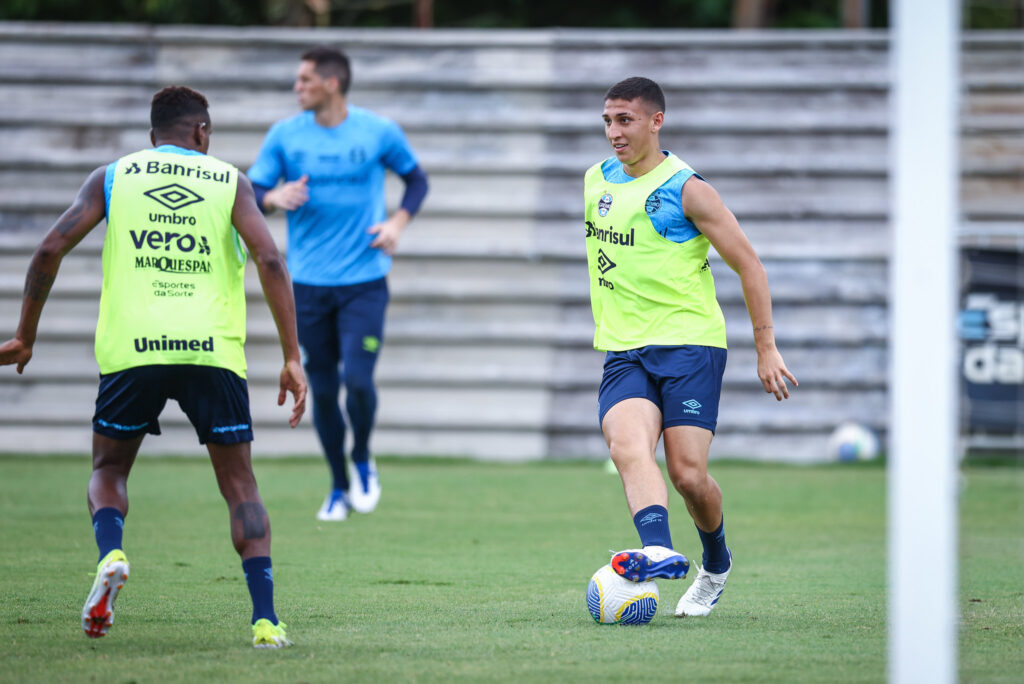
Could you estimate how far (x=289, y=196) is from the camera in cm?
794

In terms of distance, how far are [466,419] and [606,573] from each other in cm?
811

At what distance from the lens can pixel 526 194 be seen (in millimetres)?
13070

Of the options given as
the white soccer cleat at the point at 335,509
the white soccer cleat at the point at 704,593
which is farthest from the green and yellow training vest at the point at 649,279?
the white soccer cleat at the point at 335,509

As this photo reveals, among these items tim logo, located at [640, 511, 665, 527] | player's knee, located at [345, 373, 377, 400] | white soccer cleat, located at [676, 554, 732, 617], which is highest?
player's knee, located at [345, 373, 377, 400]

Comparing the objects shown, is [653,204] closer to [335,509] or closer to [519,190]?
[335,509]

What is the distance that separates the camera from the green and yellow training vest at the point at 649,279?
16.9 ft

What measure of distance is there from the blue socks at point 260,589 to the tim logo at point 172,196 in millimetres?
1202

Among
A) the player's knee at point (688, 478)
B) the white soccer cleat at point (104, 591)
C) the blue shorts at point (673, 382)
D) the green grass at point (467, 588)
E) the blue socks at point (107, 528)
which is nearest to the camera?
the green grass at point (467, 588)

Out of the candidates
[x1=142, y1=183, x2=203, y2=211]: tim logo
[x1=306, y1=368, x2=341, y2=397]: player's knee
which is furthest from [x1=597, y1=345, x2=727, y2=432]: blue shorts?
[x1=306, y1=368, x2=341, y2=397]: player's knee

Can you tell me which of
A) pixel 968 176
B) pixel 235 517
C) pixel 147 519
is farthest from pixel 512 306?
pixel 235 517

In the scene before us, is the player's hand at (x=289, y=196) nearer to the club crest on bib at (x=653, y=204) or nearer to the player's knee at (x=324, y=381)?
the player's knee at (x=324, y=381)

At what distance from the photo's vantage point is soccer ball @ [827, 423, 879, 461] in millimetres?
12172

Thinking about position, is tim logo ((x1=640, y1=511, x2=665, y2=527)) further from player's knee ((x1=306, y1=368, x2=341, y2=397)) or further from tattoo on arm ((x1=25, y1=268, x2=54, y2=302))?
player's knee ((x1=306, y1=368, x2=341, y2=397))

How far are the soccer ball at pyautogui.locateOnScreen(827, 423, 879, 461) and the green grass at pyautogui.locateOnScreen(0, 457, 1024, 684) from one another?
1.83m
